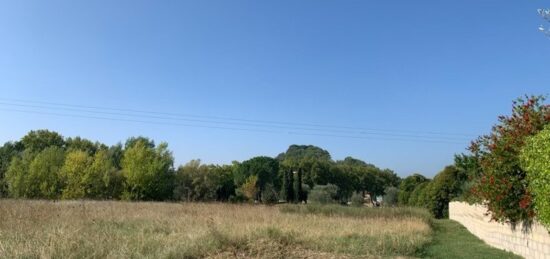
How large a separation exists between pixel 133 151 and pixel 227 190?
837 inches

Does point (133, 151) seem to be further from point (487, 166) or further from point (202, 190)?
point (487, 166)

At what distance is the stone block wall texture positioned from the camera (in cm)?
1049

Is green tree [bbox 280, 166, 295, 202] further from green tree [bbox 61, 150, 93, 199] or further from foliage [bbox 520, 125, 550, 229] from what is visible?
foliage [bbox 520, 125, 550, 229]

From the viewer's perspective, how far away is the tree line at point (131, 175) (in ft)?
171

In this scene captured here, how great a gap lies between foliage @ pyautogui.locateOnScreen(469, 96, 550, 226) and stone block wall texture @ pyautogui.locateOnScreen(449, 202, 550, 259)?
1.29 feet

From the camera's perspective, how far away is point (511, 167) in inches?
462

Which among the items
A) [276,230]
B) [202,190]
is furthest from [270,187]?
[276,230]

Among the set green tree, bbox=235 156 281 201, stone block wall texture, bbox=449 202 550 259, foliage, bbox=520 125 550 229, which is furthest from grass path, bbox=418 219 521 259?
green tree, bbox=235 156 281 201

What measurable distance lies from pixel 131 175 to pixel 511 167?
46986mm

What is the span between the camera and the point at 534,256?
1105 cm

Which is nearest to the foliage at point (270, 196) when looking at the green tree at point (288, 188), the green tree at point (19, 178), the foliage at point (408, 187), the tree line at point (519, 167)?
the green tree at point (288, 188)

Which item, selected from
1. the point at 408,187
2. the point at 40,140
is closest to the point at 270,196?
the point at 408,187

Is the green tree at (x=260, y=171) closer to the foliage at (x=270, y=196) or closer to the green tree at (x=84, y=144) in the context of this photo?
the foliage at (x=270, y=196)

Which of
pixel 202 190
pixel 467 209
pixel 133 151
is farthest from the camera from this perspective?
pixel 202 190
